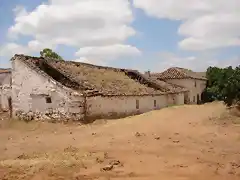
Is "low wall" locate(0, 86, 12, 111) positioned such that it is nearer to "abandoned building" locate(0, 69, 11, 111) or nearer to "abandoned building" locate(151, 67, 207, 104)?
"abandoned building" locate(0, 69, 11, 111)

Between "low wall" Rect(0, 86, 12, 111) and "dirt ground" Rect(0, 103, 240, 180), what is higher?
"low wall" Rect(0, 86, 12, 111)

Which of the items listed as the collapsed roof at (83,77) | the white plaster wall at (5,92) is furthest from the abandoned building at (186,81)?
the white plaster wall at (5,92)

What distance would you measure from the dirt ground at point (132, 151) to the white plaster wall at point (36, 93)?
1.48 meters

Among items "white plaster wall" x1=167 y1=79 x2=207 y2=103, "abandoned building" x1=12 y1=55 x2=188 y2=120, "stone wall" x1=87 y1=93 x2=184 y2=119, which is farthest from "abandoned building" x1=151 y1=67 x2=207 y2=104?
"abandoned building" x1=12 y1=55 x2=188 y2=120

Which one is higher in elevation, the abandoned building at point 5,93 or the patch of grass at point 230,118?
the abandoned building at point 5,93

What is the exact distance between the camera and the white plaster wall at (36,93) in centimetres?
1797

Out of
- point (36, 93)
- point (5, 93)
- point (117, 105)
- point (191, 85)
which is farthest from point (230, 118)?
point (191, 85)

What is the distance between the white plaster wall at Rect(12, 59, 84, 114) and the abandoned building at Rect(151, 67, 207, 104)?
19.8m

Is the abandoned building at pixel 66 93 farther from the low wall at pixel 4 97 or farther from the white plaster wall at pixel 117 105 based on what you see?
the low wall at pixel 4 97

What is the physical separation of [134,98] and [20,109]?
762 cm

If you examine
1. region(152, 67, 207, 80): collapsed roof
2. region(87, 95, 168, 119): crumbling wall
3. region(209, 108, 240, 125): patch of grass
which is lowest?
region(209, 108, 240, 125): patch of grass

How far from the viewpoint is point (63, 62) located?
2300 cm

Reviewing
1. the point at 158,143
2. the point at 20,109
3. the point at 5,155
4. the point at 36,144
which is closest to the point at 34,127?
the point at 20,109

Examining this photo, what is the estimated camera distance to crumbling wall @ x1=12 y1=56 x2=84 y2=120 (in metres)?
17.8
